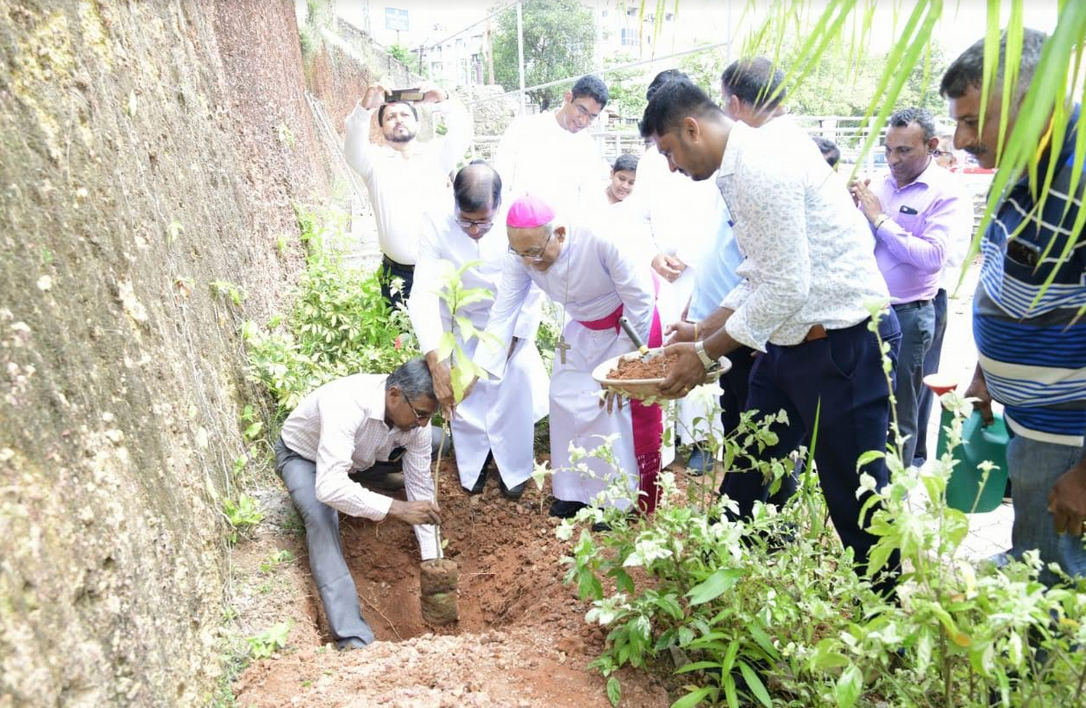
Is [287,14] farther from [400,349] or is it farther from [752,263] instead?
[752,263]

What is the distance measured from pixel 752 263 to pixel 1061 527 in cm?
106

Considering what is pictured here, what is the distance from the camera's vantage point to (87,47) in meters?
2.73

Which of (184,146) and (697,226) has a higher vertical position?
(184,146)

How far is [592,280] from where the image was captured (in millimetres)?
3582

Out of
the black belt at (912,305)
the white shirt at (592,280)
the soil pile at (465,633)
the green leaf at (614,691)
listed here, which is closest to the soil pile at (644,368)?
the white shirt at (592,280)

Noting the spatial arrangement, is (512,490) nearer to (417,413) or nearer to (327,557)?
(417,413)

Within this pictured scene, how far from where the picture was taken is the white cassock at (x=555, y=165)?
5.21 metres

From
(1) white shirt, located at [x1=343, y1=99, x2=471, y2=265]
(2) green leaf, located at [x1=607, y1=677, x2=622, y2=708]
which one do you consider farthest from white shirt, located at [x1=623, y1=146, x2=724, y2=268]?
(2) green leaf, located at [x1=607, y1=677, x2=622, y2=708]

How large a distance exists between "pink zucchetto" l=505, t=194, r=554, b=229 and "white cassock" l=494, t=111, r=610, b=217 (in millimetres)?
1787

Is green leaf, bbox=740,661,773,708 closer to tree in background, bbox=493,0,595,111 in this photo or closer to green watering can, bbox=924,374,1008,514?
green watering can, bbox=924,374,1008,514

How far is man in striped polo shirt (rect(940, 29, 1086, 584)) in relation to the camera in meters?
1.84

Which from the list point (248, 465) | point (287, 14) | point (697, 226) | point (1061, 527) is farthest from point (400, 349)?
point (287, 14)

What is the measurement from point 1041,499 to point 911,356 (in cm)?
192

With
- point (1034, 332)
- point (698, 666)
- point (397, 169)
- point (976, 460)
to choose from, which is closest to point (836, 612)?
point (698, 666)
